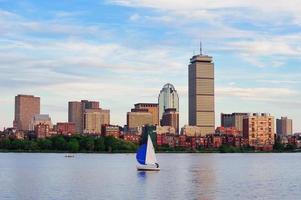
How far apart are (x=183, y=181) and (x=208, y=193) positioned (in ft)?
55.3

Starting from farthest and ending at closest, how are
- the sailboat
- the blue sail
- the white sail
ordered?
the sailboat < the blue sail < the white sail

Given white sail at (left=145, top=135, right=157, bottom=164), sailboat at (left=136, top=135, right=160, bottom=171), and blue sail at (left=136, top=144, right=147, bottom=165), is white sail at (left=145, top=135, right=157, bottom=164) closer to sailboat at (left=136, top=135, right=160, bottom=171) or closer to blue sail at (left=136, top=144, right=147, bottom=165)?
sailboat at (left=136, top=135, right=160, bottom=171)

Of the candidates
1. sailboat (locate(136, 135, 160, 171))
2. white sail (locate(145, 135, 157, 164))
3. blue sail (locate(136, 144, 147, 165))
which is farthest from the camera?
sailboat (locate(136, 135, 160, 171))

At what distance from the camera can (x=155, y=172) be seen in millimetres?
103250

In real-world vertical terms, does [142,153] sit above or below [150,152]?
below

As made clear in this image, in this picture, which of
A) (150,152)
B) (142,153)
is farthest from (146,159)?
(150,152)

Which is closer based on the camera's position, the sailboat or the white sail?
the white sail

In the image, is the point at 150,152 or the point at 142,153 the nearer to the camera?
the point at 150,152

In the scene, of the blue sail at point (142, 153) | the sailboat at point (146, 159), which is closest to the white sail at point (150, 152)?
the sailboat at point (146, 159)

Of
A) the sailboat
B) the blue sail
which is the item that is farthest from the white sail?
the blue sail

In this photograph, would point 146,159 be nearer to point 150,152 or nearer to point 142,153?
point 142,153

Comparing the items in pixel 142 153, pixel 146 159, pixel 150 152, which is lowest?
pixel 146 159

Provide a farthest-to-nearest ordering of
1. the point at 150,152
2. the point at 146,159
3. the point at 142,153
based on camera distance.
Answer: the point at 146,159 → the point at 142,153 → the point at 150,152

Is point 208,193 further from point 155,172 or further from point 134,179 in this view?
point 155,172
